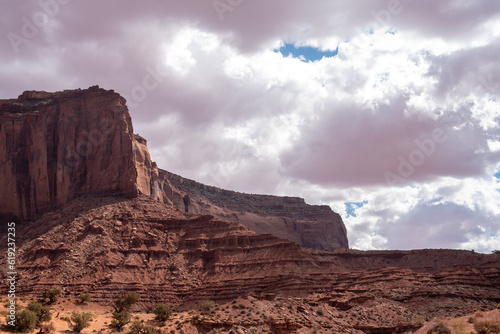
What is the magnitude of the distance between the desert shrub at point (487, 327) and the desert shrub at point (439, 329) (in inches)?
82.5

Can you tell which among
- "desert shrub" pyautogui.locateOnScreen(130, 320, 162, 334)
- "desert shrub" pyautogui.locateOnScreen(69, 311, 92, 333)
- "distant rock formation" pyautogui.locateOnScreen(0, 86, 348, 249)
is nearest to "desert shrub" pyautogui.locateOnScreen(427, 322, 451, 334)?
"desert shrub" pyautogui.locateOnScreen(130, 320, 162, 334)

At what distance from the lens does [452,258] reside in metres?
114

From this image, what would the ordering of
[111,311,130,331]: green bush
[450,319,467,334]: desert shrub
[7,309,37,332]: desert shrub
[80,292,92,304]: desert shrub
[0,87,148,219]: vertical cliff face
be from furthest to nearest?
[0,87,148,219]: vertical cliff face, [80,292,92,304]: desert shrub, [111,311,130,331]: green bush, [7,309,37,332]: desert shrub, [450,319,467,334]: desert shrub

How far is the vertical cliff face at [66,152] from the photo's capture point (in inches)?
4432

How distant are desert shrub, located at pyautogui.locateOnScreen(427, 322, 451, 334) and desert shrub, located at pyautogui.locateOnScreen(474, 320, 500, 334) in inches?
82.5

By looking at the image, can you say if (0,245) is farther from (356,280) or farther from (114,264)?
(356,280)

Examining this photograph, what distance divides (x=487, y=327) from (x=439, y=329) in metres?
3.53

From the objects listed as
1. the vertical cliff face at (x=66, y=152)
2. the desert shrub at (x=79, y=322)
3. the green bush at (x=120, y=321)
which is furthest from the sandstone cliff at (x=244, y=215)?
the desert shrub at (x=79, y=322)

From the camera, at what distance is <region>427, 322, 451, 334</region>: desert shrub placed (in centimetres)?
3217

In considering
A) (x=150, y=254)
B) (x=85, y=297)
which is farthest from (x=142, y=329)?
(x=150, y=254)

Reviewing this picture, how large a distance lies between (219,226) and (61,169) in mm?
33707

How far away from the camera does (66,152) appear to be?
115 meters

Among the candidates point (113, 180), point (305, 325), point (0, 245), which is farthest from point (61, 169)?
point (305, 325)

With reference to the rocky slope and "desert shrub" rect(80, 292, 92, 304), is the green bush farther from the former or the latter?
"desert shrub" rect(80, 292, 92, 304)
